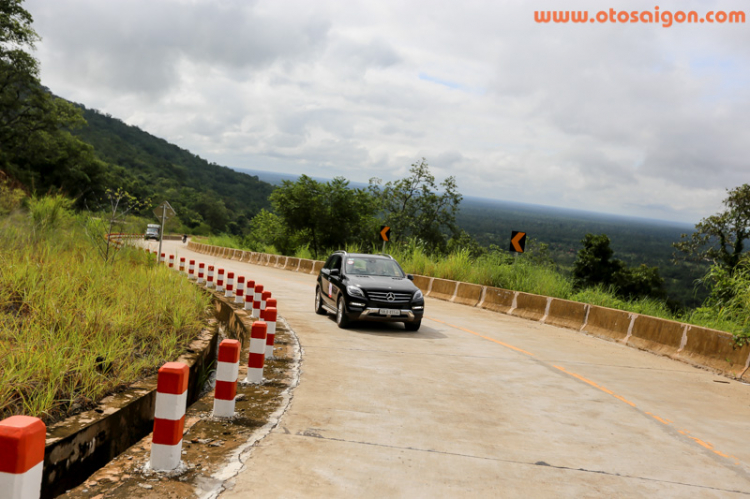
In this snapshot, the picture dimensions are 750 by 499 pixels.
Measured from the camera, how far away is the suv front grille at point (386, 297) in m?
13.0

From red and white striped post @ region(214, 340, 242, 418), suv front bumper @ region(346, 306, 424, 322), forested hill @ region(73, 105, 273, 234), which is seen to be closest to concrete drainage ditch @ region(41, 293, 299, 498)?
red and white striped post @ region(214, 340, 242, 418)

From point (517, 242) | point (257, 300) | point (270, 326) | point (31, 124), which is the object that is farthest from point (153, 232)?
point (270, 326)

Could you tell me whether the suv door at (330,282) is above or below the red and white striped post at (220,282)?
above

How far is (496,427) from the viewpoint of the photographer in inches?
249

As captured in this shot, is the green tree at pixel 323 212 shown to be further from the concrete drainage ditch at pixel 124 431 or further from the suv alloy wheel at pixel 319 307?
the concrete drainage ditch at pixel 124 431

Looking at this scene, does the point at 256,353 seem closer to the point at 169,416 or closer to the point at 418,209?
the point at 169,416

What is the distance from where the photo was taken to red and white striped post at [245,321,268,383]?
279 inches

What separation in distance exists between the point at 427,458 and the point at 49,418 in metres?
2.97

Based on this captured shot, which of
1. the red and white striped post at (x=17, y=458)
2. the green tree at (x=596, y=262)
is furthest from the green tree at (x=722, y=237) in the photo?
the red and white striped post at (x=17, y=458)

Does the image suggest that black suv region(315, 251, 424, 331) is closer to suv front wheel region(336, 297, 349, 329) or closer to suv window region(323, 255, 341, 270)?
suv front wheel region(336, 297, 349, 329)

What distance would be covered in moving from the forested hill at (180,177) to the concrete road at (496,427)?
76732mm

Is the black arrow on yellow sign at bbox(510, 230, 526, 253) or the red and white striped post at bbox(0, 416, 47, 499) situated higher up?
the black arrow on yellow sign at bbox(510, 230, 526, 253)

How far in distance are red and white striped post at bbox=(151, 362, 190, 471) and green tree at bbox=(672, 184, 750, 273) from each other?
42.7 metres

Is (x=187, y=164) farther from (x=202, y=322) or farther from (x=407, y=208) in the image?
(x=202, y=322)
